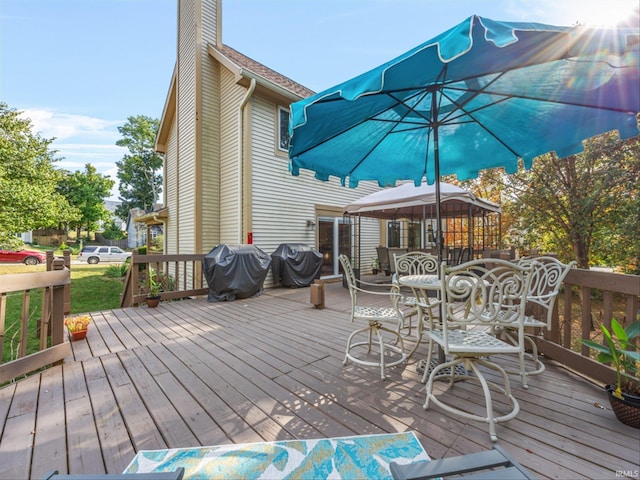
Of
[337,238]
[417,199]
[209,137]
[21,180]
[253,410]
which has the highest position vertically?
[209,137]

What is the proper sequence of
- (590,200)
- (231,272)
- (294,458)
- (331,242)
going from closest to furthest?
(294,458)
(231,272)
(590,200)
(331,242)

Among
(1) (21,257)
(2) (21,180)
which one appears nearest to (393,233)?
(2) (21,180)

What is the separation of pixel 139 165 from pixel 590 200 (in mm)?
34237

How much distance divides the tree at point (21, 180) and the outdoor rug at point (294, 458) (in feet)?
50.5

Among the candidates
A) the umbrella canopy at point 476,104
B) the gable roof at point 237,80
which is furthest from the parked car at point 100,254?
the umbrella canopy at point 476,104

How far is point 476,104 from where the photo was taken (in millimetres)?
2793

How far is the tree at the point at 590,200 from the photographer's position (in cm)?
633

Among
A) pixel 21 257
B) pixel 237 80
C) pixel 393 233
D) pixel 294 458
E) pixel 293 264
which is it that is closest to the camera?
pixel 294 458

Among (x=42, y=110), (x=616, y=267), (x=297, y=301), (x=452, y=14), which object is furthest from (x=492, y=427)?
(x=42, y=110)

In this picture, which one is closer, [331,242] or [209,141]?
[209,141]

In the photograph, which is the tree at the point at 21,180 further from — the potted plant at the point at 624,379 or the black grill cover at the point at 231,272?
the potted plant at the point at 624,379

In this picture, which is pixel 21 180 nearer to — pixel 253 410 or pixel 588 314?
pixel 253 410

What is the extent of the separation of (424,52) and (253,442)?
2.51 metres

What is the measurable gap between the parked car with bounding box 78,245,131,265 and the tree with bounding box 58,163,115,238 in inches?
495
